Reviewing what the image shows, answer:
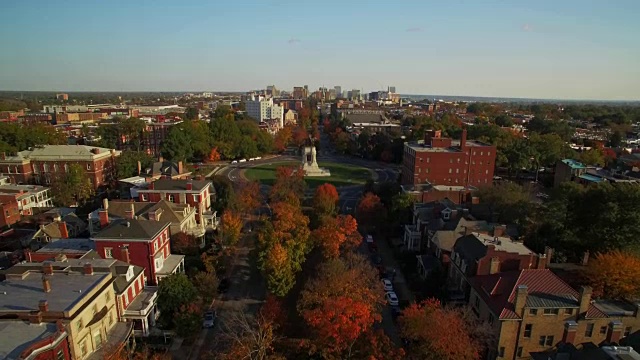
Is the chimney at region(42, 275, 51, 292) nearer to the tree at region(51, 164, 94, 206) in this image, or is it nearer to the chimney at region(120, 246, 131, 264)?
the chimney at region(120, 246, 131, 264)

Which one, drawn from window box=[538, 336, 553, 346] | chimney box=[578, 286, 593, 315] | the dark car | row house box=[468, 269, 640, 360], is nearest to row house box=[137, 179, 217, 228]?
the dark car

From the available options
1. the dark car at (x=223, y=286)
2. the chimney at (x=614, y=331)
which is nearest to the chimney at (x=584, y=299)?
the chimney at (x=614, y=331)

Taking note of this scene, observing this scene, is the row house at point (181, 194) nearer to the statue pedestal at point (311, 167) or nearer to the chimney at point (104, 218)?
the chimney at point (104, 218)

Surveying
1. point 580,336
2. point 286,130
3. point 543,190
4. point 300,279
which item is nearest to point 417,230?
point 300,279

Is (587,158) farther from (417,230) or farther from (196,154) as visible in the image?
(196,154)

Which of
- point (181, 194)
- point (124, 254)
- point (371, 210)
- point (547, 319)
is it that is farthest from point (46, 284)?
point (371, 210)

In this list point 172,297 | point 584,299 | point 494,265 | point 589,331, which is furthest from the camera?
point 172,297

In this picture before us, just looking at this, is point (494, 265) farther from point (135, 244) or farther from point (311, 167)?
point (311, 167)
